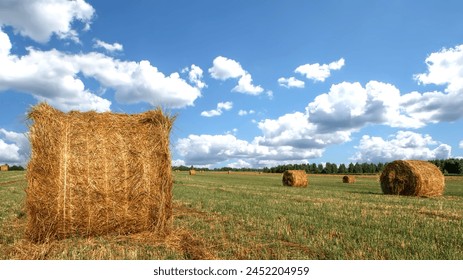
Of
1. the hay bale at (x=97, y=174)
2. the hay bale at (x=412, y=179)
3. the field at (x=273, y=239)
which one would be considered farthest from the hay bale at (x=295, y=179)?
the hay bale at (x=97, y=174)

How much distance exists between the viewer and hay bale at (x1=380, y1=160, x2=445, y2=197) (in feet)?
72.4

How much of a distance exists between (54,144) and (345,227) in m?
6.87

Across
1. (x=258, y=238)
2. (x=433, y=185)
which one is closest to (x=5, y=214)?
(x=258, y=238)

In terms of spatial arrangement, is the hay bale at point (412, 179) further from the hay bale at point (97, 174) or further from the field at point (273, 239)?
the hay bale at point (97, 174)

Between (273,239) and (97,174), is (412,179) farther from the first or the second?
(97,174)

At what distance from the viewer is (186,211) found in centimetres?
1272

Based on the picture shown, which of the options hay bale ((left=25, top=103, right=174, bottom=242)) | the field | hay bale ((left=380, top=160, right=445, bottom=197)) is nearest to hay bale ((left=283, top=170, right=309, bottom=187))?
hay bale ((left=380, top=160, right=445, bottom=197))

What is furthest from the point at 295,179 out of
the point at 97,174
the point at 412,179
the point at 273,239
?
the point at 97,174

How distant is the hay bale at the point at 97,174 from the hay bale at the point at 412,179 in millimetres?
17574

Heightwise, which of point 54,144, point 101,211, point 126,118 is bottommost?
point 101,211

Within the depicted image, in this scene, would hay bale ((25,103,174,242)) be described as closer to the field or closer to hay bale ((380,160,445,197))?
the field

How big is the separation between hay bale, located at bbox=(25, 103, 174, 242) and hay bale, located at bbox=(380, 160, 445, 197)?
57.7ft

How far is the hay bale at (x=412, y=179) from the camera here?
2207cm

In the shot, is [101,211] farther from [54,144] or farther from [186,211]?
[186,211]
